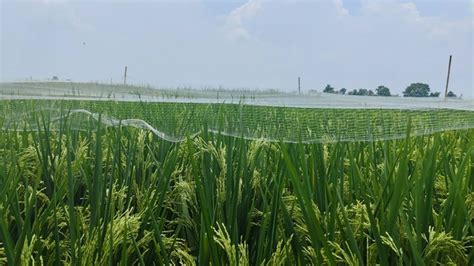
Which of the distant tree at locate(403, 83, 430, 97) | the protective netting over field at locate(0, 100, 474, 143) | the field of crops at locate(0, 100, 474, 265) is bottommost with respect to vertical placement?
the field of crops at locate(0, 100, 474, 265)

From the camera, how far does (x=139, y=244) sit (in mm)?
594

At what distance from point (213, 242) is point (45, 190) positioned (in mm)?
362

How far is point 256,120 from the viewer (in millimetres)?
1062

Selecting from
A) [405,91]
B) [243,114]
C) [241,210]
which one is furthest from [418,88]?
[241,210]

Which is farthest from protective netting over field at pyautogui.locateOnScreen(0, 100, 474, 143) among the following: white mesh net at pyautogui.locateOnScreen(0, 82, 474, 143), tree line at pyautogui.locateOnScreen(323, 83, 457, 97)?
tree line at pyautogui.locateOnScreen(323, 83, 457, 97)

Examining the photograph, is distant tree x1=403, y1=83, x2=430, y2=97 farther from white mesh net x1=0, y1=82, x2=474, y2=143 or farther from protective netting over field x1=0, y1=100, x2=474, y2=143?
protective netting over field x1=0, y1=100, x2=474, y2=143

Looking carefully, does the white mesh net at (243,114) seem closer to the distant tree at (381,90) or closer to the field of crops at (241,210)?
the field of crops at (241,210)

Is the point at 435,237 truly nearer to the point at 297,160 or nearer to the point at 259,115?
the point at 297,160

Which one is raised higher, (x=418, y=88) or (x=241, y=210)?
(x=418, y=88)

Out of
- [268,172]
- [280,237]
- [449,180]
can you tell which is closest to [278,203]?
[280,237]

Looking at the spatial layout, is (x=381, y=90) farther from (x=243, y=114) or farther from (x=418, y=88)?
(x=243, y=114)

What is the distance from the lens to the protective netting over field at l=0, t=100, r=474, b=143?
3.25ft

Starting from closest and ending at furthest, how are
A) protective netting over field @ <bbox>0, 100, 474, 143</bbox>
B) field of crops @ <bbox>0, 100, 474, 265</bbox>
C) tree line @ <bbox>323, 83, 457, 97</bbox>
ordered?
field of crops @ <bbox>0, 100, 474, 265</bbox>, protective netting over field @ <bbox>0, 100, 474, 143</bbox>, tree line @ <bbox>323, 83, 457, 97</bbox>

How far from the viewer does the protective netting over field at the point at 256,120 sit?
0.99 meters
